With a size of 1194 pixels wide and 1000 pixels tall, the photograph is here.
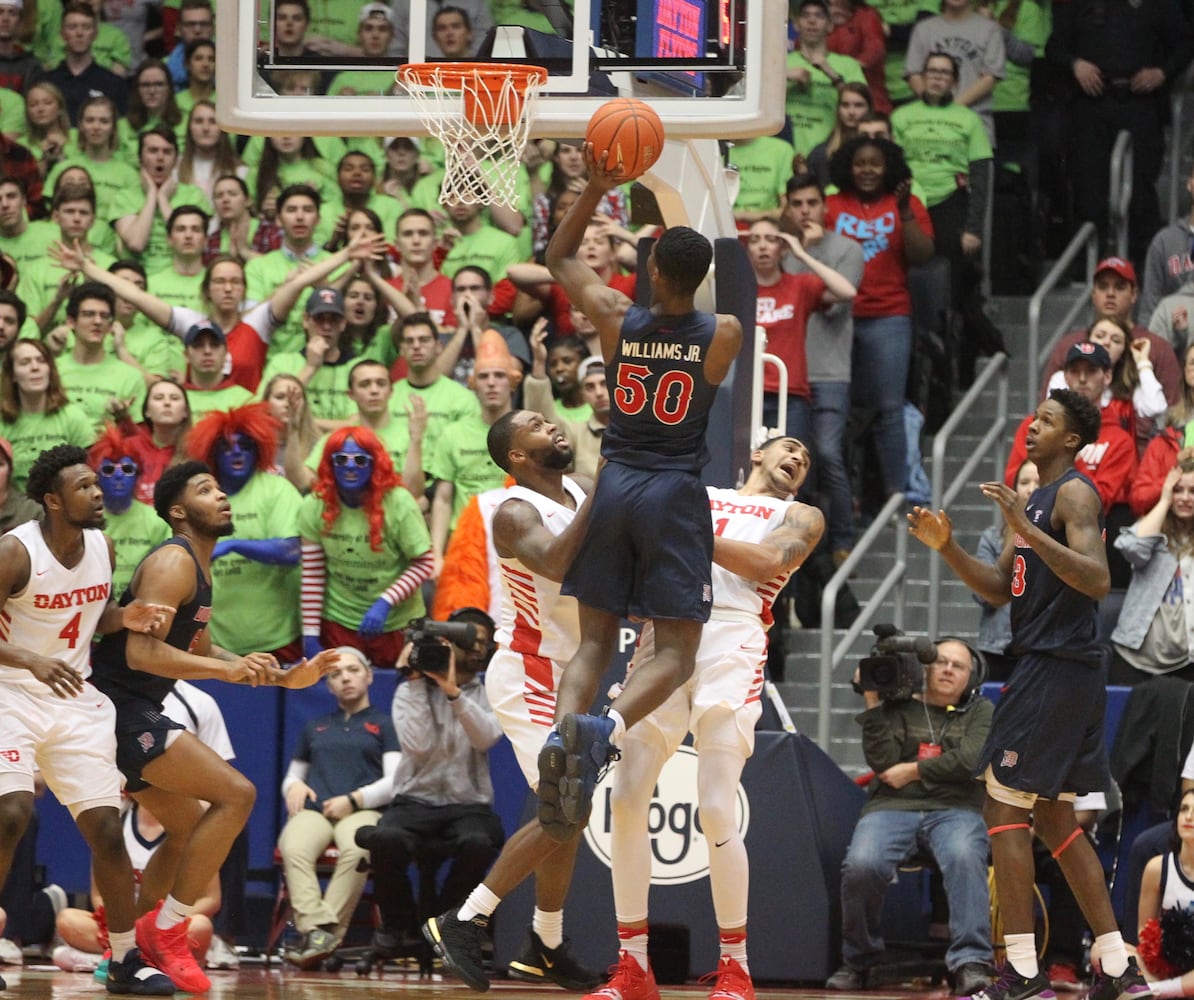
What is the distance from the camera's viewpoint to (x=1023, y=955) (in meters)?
8.55

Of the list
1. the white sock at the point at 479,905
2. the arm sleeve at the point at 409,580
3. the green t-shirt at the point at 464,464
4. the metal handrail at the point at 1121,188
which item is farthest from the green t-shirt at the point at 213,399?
the metal handrail at the point at 1121,188

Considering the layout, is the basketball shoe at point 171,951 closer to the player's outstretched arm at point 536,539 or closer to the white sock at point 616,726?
the player's outstretched arm at point 536,539

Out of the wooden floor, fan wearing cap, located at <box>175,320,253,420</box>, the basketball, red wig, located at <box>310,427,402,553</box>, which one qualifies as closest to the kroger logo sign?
the wooden floor

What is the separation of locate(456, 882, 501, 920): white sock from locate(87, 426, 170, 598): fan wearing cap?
4.68 metres

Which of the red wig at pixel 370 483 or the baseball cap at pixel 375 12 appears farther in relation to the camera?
the red wig at pixel 370 483

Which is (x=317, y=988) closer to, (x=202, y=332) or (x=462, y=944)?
(x=462, y=944)

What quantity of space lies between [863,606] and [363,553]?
3.31m

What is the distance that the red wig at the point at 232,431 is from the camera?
39.4ft

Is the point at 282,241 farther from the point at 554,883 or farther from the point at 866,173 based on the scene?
the point at 554,883

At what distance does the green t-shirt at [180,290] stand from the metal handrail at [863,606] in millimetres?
4425

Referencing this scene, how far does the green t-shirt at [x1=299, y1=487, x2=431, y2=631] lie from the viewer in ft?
38.7

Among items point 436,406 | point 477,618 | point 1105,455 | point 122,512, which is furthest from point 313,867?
point 1105,455

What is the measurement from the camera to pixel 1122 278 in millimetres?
12594

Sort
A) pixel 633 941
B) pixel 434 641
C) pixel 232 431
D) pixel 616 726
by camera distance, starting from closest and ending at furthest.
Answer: pixel 616 726
pixel 633 941
pixel 434 641
pixel 232 431
